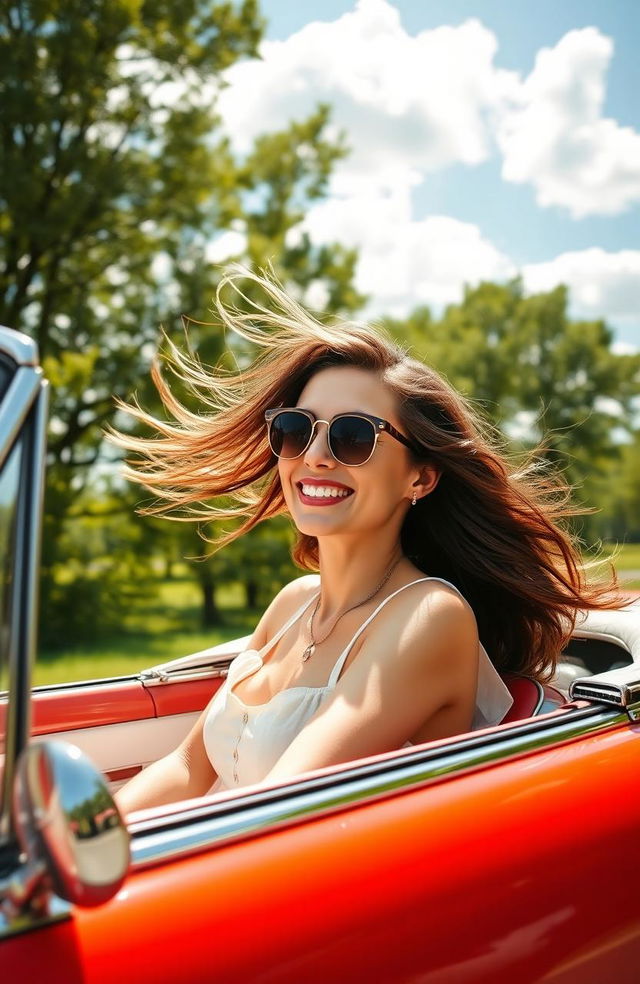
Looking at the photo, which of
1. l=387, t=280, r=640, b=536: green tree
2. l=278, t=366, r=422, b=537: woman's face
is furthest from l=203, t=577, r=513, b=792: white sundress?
l=387, t=280, r=640, b=536: green tree

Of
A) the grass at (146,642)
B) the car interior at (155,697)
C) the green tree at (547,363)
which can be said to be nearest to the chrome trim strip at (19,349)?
the car interior at (155,697)

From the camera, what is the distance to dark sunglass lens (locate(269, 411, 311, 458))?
220 cm

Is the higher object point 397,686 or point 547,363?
point 547,363

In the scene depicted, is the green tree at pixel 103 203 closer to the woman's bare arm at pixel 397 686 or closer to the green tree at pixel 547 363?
the woman's bare arm at pixel 397 686

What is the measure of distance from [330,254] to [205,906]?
16.9 metres

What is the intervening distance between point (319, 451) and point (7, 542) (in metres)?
1.15

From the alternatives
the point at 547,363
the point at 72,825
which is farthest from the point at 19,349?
the point at 547,363

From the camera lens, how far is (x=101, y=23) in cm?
1335

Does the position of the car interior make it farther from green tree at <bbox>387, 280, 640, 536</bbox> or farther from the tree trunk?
green tree at <bbox>387, 280, 640, 536</bbox>

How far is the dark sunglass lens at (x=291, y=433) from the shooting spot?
220 cm

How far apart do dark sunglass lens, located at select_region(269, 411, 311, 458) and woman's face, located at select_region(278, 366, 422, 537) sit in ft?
0.07

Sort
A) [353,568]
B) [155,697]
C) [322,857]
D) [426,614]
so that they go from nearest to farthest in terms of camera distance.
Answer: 1. [322,857]
2. [426,614]
3. [353,568]
4. [155,697]

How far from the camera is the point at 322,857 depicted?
1262 millimetres

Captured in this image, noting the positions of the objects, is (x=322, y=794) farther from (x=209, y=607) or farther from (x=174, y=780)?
(x=209, y=607)
